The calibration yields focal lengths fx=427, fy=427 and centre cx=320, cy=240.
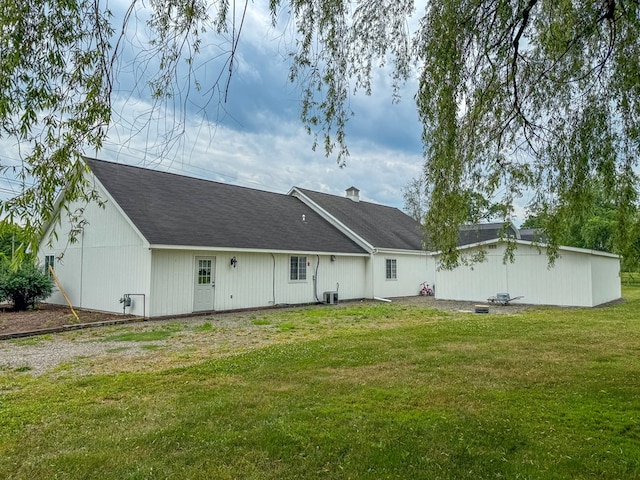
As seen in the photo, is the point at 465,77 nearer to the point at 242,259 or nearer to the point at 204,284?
the point at 204,284

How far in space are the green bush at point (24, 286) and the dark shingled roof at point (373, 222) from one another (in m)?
12.0

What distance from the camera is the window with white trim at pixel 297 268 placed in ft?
52.7

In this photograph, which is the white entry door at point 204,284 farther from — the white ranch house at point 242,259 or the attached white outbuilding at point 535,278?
the attached white outbuilding at point 535,278

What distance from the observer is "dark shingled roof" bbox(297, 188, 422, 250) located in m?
20.3

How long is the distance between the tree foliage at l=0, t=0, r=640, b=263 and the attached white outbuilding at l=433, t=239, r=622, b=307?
9.42 m

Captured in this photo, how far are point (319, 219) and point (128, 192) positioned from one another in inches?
358

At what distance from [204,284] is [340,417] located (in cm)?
994

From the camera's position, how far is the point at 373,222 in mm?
22703

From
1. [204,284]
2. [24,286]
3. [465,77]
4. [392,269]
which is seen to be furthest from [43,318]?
[392,269]

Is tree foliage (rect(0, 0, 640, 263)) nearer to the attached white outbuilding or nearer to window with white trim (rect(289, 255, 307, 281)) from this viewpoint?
the attached white outbuilding

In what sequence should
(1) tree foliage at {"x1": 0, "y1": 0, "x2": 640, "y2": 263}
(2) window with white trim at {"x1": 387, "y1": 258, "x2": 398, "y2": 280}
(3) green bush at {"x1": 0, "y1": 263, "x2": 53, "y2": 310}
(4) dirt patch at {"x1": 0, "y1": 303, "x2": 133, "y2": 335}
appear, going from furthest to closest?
1. (2) window with white trim at {"x1": 387, "y1": 258, "x2": 398, "y2": 280}
2. (3) green bush at {"x1": 0, "y1": 263, "x2": 53, "y2": 310}
3. (4) dirt patch at {"x1": 0, "y1": 303, "x2": 133, "y2": 335}
4. (1) tree foliage at {"x1": 0, "y1": 0, "x2": 640, "y2": 263}

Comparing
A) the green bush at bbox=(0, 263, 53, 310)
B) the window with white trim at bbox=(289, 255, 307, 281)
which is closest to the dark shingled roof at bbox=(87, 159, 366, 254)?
the window with white trim at bbox=(289, 255, 307, 281)

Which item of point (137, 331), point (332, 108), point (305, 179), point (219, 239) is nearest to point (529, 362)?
point (305, 179)

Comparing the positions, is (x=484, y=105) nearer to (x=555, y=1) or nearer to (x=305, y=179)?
(x=555, y=1)
